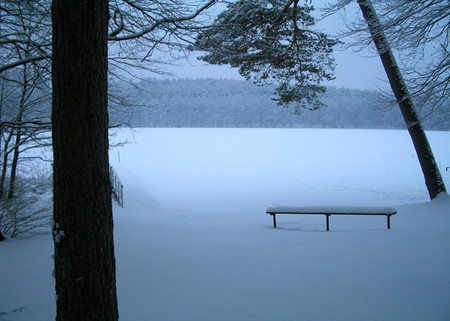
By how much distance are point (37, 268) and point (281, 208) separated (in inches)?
172

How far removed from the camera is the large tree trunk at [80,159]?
68.4 inches

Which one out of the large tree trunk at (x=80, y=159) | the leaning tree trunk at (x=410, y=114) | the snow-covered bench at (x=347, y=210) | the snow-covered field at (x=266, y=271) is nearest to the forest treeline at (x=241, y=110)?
the leaning tree trunk at (x=410, y=114)

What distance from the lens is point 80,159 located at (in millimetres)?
1764

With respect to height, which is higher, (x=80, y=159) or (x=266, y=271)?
(x=80, y=159)

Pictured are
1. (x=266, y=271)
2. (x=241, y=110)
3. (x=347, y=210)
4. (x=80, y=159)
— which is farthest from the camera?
(x=241, y=110)

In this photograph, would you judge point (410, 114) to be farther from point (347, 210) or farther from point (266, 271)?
point (266, 271)

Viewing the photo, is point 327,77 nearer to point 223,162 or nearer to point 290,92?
point 290,92

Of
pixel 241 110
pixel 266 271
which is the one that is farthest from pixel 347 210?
pixel 241 110

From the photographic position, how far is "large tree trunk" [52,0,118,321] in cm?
174

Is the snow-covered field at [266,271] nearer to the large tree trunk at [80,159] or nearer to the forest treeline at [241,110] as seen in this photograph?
the large tree trunk at [80,159]

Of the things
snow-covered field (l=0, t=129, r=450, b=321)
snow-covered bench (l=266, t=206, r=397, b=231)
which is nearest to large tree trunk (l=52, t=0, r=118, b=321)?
snow-covered field (l=0, t=129, r=450, b=321)

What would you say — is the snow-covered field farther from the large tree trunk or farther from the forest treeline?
the forest treeline

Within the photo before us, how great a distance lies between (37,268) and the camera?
12.2 feet

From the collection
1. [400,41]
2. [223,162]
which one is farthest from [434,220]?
[223,162]
